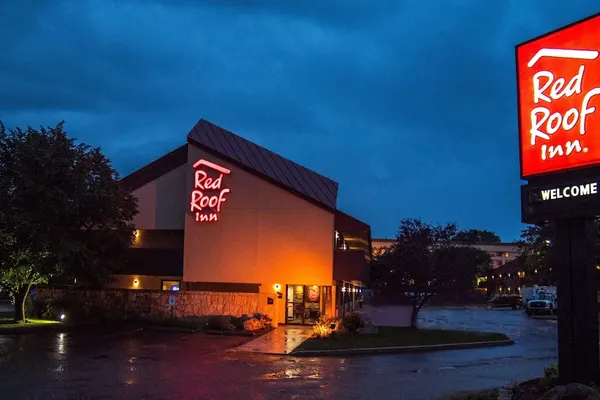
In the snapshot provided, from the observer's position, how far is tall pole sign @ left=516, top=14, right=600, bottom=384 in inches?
355

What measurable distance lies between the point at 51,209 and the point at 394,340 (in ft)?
52.7

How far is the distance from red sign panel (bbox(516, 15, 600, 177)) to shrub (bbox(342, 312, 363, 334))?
15.0 metres

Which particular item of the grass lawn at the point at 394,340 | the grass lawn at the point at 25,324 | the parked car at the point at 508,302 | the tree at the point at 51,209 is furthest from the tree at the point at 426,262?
the parked car at the point at 508,302

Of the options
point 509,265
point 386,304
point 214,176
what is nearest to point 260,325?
point 214,176

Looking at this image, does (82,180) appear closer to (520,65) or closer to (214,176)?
(214,176)

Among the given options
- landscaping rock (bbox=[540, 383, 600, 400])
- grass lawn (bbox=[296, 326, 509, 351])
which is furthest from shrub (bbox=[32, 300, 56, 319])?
landscaping rock (bbox=[540, 383, 600, 400])

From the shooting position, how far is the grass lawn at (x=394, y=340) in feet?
67.6

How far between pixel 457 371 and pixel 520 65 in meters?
9.03

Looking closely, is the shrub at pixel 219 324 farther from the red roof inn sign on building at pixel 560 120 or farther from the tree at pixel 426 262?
the red roof inn sign on building at pixel 560 120

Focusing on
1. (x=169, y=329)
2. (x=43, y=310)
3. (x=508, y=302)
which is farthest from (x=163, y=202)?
(x=508, y=302)

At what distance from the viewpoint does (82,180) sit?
2631 cm

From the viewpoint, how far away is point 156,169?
107 ft

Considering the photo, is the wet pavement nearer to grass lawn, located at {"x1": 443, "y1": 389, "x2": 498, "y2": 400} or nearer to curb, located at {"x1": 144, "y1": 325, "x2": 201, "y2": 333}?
grass lawn, located at {"x1": 443, "y1": 389, "x2": 498, "y2": 400}

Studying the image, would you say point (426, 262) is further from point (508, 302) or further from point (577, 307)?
point (508, 302)
